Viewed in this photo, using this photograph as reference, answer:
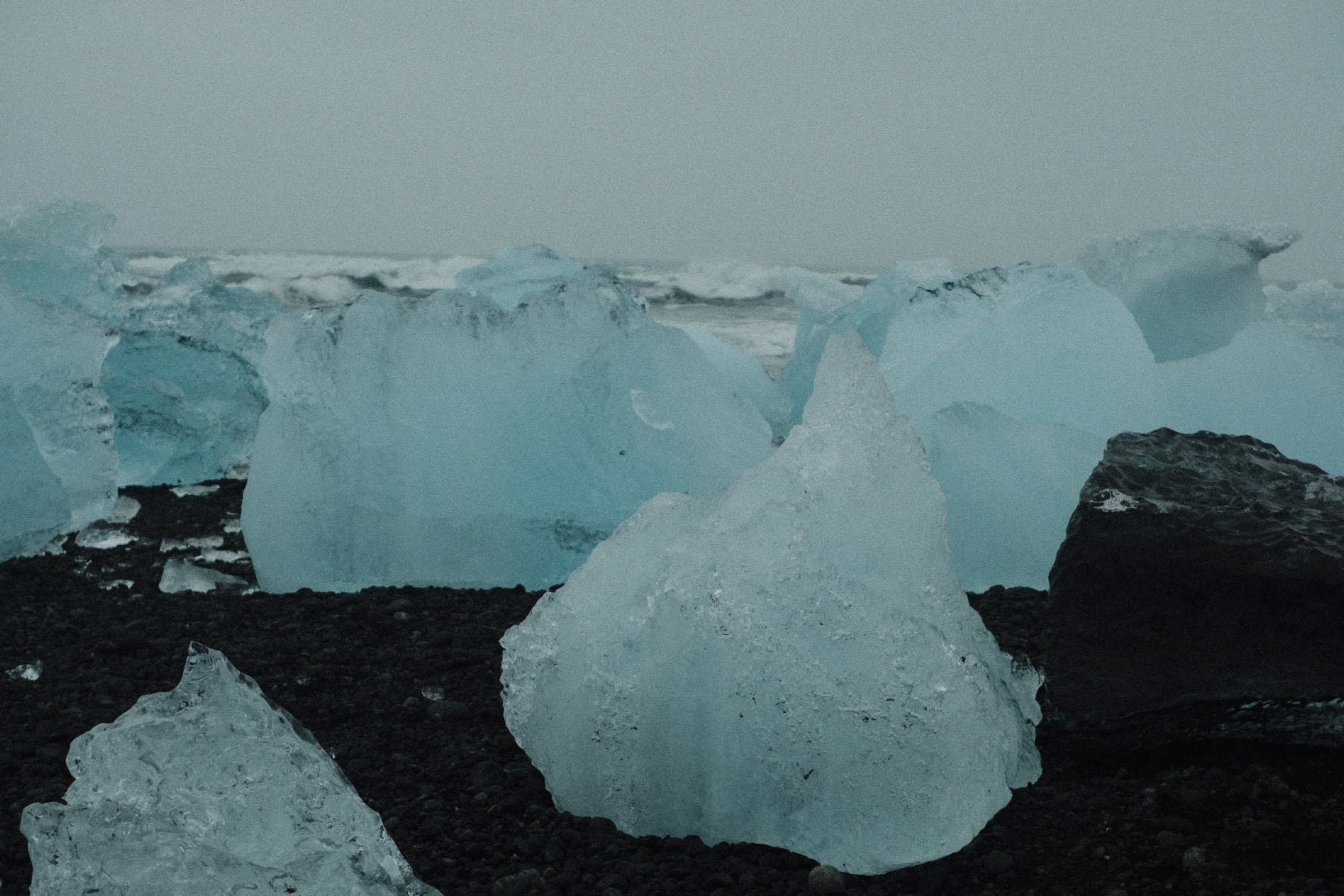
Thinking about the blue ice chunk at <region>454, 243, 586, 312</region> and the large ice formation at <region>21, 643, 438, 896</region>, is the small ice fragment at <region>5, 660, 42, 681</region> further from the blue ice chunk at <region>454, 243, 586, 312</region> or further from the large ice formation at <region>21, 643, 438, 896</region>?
the blue ice chunk at <region>454, 243, 586, 312</region>

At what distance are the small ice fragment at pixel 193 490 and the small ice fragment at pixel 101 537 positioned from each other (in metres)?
0.77

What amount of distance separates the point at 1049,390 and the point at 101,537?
3.57 m

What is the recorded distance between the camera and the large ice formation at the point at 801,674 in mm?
2092

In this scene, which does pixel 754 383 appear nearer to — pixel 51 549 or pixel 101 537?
pixel 101 537

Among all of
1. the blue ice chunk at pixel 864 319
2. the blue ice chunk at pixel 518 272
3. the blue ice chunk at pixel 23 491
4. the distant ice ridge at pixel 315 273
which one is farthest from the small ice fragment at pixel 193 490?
the distant ice ridge at pixel 315 273

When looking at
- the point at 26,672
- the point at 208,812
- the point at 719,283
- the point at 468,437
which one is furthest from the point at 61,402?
the point at 719,283

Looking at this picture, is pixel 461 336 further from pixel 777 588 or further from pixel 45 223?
pixel 45 223

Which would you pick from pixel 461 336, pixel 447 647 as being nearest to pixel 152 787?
pixel 447 647

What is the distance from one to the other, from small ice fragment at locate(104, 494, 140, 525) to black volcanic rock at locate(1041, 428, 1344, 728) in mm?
3885

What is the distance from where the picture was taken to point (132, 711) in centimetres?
184

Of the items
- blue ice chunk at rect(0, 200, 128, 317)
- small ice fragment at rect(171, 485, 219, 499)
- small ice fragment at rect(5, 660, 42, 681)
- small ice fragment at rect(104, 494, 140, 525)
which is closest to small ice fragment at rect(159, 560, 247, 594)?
small ice fragment at rect(5, 660, 42, 681)

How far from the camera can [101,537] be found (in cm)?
465

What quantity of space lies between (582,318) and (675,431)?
49cm

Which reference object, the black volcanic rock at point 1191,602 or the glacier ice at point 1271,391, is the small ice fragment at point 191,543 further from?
the glacier ice at point 1271,391
